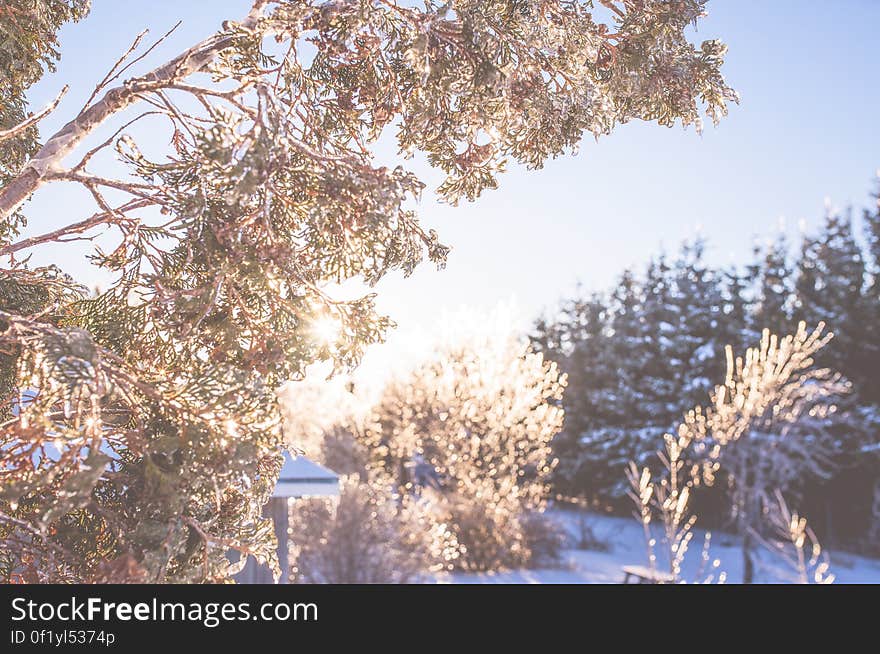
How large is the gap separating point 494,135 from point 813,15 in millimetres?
3443

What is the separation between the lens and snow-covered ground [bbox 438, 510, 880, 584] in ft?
41.2

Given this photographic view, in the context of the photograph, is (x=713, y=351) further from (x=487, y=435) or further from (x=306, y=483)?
(x=306, y=483)

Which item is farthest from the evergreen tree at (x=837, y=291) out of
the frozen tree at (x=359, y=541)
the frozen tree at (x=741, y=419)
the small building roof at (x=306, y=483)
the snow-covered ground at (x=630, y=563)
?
the small building roof at (x=306, y=483)

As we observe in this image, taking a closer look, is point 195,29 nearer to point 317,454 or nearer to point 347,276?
point 347,276

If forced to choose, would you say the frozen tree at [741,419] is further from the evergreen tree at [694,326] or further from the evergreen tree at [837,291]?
the evergreen tree at [694,326]

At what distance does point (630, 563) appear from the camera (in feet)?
53.0

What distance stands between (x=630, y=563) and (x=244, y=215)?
15596 mm

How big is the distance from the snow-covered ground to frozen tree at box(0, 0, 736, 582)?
921 cm

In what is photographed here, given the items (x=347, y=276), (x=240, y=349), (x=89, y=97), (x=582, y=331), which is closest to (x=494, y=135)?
(x=347, y=276)

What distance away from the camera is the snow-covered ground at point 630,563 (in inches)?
495

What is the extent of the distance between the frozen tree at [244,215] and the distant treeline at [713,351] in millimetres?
15904

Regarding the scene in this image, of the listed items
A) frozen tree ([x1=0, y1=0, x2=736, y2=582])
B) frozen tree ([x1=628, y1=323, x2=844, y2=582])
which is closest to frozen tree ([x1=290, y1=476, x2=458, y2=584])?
frozen tree ([x1=628, y1=323, x2=844, y2=582])
